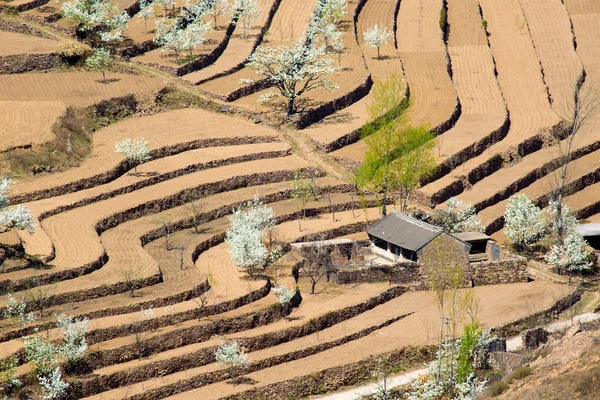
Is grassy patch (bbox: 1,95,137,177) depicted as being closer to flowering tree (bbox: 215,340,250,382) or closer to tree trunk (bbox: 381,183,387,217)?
tree trunk (bbox: 381,183,387,217)

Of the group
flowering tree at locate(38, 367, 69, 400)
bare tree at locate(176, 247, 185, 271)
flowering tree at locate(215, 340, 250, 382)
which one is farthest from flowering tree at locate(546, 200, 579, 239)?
flowering tree at locate(38, 367, 69, 400)

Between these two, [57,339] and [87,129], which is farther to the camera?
[87,129]

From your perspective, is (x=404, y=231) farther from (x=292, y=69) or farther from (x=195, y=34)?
(x=195, y=34)

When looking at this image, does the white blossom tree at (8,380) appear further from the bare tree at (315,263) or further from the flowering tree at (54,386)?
the bare tree at (315,263)

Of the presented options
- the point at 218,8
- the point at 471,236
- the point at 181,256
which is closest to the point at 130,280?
the point at 181,256

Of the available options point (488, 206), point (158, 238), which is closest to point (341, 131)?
point (488, 206)

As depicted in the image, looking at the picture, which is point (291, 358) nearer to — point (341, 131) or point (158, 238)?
point (158, 238)
